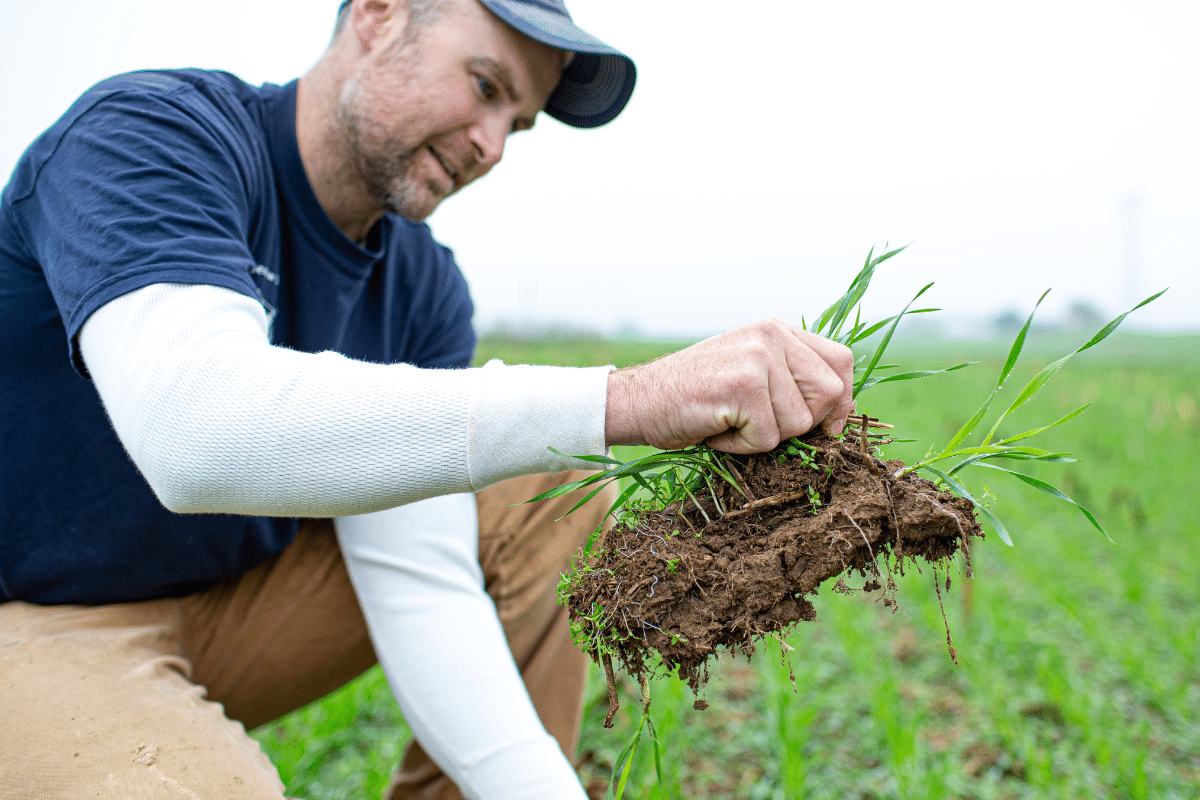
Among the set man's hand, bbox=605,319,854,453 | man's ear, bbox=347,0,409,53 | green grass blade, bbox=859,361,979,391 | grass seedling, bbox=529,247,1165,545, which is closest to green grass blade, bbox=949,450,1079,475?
grass seedling, bbox=529,247,1165,545

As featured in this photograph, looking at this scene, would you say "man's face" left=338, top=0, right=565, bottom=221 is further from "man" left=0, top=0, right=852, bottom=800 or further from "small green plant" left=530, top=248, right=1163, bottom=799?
"small green plant" left=530, top=248, right=1163, bottom=799

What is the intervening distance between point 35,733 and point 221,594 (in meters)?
0.65

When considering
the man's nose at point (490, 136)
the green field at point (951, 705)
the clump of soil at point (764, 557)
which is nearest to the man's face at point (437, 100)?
the man's nose at point (490, 136)

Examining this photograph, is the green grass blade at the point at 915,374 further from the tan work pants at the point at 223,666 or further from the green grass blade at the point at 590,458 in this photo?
the tan work pants at the point at 223,666

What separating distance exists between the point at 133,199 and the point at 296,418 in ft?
1.71

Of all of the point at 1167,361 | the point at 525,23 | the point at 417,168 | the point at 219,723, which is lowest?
the point at 1167,361

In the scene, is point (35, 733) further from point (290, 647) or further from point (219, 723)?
point (290, 647)

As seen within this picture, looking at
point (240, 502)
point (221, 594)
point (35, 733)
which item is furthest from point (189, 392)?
point (221, 594)

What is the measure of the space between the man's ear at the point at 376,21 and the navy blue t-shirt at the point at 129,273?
0.26 meters

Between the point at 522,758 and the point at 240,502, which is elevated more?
the point at 240,502

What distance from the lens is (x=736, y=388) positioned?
3.64 feet

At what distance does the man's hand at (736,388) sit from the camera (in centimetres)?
111

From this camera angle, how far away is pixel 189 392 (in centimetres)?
108

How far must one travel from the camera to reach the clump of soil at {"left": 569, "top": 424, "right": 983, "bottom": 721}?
1150 mm
